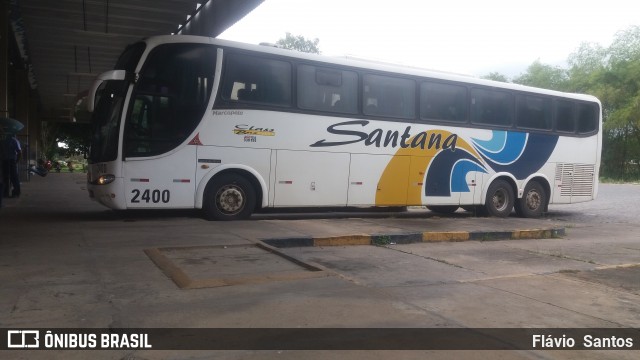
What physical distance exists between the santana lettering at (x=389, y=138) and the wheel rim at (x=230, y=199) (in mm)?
1708

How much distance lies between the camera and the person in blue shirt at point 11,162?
1282cm

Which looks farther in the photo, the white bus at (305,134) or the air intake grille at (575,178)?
the air intake grille at (575,178)

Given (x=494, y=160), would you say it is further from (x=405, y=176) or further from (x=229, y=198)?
(x=229, y=198)

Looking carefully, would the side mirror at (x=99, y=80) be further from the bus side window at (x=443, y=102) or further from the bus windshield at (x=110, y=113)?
the bus side window at (x=443, y=102)

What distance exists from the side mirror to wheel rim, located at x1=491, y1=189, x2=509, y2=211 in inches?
356

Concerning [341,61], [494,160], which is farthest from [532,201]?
[341,61]

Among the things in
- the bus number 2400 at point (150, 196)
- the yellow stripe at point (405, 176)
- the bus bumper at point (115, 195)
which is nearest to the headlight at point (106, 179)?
the bus bumper at point (115, 195)

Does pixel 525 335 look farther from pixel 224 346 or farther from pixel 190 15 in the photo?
Answer: pixel 190 15

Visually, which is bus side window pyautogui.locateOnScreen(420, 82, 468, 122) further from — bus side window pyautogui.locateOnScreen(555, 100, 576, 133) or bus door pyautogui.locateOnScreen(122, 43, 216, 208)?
bus door pyautogui.locateOnScreen(122, 43, 216, 208)

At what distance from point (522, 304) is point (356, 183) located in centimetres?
586

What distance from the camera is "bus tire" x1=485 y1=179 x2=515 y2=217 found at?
12630 mm

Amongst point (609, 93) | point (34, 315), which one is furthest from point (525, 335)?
point (609, 93)

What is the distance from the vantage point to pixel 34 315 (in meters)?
4.09

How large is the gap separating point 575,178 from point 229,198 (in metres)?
9.64
